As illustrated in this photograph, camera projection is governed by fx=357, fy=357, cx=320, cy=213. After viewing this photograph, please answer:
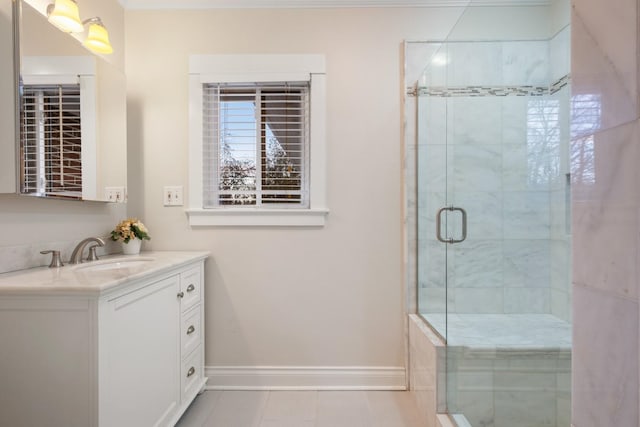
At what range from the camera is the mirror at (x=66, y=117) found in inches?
55.9

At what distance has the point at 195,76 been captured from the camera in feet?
7.10

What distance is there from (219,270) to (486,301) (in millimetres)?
1548

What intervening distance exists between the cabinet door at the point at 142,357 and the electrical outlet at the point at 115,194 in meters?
0.62

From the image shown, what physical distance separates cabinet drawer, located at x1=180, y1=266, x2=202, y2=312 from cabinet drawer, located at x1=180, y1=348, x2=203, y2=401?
11.0 inches

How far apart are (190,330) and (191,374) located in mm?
237

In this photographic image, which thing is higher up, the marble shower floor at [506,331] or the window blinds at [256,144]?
the window blinds at [256,144]

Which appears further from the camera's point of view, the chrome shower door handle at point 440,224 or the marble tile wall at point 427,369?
the chrome shower door handle at point 440,224

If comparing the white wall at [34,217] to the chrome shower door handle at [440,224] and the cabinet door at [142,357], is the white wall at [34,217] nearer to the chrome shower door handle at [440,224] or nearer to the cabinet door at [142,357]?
the cabinet door at [142,357]

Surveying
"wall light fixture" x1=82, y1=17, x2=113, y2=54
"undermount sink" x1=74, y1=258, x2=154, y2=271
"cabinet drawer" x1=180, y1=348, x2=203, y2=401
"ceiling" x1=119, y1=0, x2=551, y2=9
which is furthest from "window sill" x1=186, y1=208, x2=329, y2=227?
"ceiling" x1=119, y1=0, x2=551, y2=9

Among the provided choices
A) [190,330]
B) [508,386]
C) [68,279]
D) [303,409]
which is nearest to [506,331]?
[508,386]

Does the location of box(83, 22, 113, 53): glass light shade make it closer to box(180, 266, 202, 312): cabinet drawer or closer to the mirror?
the mirror

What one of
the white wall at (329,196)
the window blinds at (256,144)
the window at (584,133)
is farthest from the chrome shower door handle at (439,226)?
the window at (584,133)

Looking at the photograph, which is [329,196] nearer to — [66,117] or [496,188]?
[496,188]

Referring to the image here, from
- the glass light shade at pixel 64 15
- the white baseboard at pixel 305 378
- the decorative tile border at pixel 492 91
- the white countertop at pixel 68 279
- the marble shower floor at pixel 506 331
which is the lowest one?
the white baseboard at pixel 305 378
